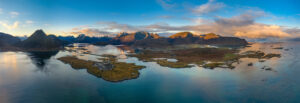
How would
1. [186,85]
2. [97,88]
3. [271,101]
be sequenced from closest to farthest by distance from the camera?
[271,101], [97,88], [186,85]

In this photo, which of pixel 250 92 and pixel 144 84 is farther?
pixel 144 84

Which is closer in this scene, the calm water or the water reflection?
the calm water

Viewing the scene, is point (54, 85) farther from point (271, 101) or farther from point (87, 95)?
point (271, 101)

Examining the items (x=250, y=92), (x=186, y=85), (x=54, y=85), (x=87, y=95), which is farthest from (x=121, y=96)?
(x=250, y=92)

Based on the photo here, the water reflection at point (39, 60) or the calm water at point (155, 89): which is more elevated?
the water reflection at point (39, 60)

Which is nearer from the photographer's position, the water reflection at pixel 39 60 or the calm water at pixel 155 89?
the calm water at pixel 155 89

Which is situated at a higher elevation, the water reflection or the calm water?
the water reflection

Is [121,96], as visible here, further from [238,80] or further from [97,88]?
[238,80]

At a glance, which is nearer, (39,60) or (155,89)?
(155,89)

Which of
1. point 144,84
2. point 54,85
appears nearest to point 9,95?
point 54,85

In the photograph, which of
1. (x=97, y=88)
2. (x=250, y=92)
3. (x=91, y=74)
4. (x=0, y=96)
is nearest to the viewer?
(x=0, y=96)

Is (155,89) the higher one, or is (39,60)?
(39,60)
